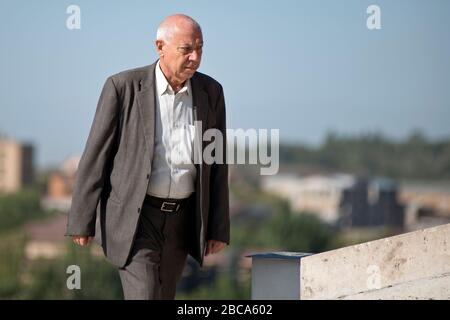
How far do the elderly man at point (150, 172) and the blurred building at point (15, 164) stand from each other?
104190mm

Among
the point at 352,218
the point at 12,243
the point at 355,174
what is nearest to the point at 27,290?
the point at 12,243

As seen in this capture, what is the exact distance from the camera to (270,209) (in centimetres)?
10550

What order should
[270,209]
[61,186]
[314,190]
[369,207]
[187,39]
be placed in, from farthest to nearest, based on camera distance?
[314,190], [369,207], [61,186], [270,209], [187,39]

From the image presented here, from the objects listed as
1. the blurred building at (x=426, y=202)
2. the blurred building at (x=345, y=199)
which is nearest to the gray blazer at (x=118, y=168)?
the blurred building at (x=345, y=199)

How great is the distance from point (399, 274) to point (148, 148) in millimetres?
1420

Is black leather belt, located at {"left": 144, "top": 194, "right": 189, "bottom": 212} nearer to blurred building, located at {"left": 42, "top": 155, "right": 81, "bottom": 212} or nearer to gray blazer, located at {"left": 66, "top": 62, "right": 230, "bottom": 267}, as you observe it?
gray blazer, located at {"left": 66, "top": 62, "right": 230, "bottom": 267}

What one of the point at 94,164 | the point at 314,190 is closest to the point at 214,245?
the point at 94,164

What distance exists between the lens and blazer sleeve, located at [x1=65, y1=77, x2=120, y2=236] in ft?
15.0

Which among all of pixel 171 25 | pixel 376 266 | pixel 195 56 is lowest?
pixel 376 266

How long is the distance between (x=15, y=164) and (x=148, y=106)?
360ft

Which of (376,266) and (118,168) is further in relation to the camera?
(376,266)

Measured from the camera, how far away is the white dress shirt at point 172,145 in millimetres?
4602

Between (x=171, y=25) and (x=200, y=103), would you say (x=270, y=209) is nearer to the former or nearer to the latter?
(x=200, y=103)
